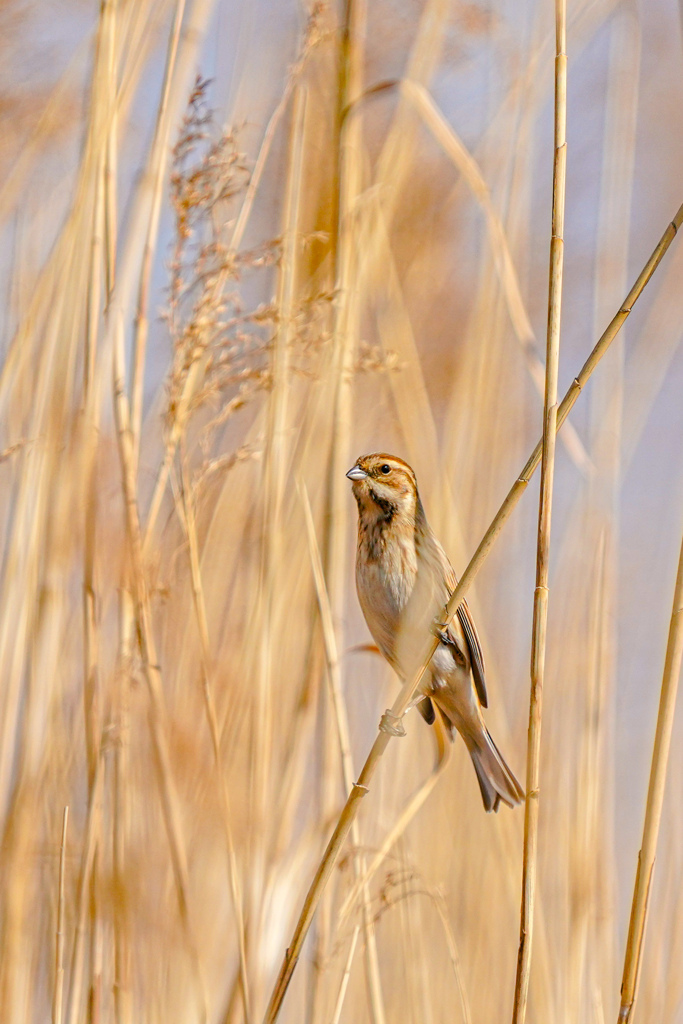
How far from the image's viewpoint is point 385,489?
6.91ft

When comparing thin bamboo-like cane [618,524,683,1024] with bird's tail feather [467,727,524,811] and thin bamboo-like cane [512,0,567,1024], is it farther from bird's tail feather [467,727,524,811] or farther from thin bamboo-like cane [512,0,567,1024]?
bird's tail feather [467,727,524,811]

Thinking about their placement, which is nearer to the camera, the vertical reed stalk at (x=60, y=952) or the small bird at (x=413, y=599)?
the vertical reed stalk at (x=60, y=952)

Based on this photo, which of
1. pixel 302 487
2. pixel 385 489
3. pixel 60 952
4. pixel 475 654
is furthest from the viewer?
pixel 385 489

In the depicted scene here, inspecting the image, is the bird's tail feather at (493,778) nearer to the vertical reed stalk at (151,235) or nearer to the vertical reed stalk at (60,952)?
the vertical reed stalk at (60,952)

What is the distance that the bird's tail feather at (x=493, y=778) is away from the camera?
75.2 inches

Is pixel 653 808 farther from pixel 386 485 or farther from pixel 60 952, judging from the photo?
pixel 386 485

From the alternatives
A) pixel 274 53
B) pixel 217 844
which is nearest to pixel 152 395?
pixel 274 53

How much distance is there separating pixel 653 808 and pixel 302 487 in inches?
36.2

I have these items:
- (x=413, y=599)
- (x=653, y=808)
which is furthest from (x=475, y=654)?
(x=653, y=808)

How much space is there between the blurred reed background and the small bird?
0.09 m

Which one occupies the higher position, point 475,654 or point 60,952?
point 475,654

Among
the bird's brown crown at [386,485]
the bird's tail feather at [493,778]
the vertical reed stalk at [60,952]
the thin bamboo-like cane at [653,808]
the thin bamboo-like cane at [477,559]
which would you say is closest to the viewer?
the thin bamboo-like cane at [477,559]

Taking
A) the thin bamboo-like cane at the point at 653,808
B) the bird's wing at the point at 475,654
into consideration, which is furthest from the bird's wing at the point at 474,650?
the thin bamboo-like cane at the point at 653,808

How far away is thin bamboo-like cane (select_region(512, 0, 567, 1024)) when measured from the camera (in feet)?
3.78
